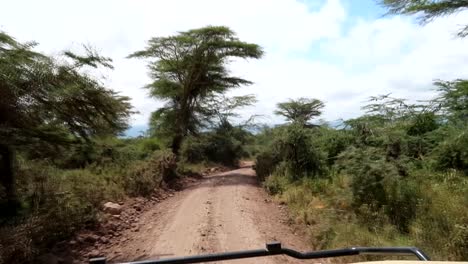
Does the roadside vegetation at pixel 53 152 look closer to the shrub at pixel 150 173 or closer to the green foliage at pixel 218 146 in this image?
the shrub at pixel 150 173

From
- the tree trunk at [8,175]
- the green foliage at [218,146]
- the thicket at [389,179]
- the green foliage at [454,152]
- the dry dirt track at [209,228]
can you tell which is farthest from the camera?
the green foliage at [218,146]

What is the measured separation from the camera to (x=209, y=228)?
1001 cm

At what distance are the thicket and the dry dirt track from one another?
2.23 feet

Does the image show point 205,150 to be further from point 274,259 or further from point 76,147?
point 274,259

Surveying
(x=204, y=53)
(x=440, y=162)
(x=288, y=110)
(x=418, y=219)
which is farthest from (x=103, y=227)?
(x=288, y=110)

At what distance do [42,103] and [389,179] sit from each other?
7.45m

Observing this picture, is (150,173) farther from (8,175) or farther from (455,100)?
(455,100)

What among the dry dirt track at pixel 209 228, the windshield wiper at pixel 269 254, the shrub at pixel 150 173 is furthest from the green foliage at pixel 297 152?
the windshield wiper at pixel 269 254

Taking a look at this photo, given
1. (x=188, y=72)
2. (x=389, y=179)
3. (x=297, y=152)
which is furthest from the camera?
(x=188, y=72)

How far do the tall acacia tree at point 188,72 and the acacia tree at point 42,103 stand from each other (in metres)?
14.2

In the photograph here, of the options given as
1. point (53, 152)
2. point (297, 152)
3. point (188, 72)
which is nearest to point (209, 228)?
point (53, 152)

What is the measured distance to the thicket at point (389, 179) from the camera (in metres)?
7.79

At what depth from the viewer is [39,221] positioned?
8.67m

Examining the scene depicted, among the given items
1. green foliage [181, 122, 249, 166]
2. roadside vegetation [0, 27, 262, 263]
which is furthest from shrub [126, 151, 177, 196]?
green foliage [181, 122, 249, 166]
